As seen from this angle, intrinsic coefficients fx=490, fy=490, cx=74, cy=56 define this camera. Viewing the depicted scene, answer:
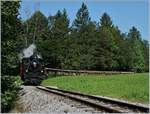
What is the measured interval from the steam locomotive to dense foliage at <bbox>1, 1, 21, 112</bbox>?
72.5ft

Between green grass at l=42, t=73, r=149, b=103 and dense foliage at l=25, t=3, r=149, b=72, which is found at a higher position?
dense foliage at l=25, t=3, r=149, b=72

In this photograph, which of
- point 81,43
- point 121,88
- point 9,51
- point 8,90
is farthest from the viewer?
point 81,43

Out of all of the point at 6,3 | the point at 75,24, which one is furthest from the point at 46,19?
the point at 6,3

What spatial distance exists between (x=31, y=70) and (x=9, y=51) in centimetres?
2321

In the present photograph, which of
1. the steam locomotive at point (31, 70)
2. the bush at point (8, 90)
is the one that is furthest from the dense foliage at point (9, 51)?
the steam locomotive at point (31, 70)

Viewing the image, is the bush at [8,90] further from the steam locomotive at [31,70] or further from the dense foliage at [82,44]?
the dense foliage at [82,44]

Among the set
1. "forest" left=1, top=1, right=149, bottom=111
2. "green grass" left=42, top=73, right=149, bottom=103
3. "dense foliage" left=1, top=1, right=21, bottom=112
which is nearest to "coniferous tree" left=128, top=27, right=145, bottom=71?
"forest" left=1, top=1, right=149, bottom=111

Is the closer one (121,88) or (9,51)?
(9,51)

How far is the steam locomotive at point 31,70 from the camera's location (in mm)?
44656

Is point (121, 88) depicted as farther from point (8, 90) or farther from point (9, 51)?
point (8, 90)

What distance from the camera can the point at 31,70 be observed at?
44875 mm

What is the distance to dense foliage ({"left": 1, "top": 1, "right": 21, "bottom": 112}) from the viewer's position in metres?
20.9

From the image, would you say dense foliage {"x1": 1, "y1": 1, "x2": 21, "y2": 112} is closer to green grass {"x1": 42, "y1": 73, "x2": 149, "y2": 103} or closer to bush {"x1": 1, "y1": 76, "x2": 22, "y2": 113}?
bush {"x1": 1, "y1": 76, "x2": 22, "y2": 113}

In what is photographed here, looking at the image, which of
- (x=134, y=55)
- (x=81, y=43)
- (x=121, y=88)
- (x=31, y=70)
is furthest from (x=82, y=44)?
(x=121, y=88)
